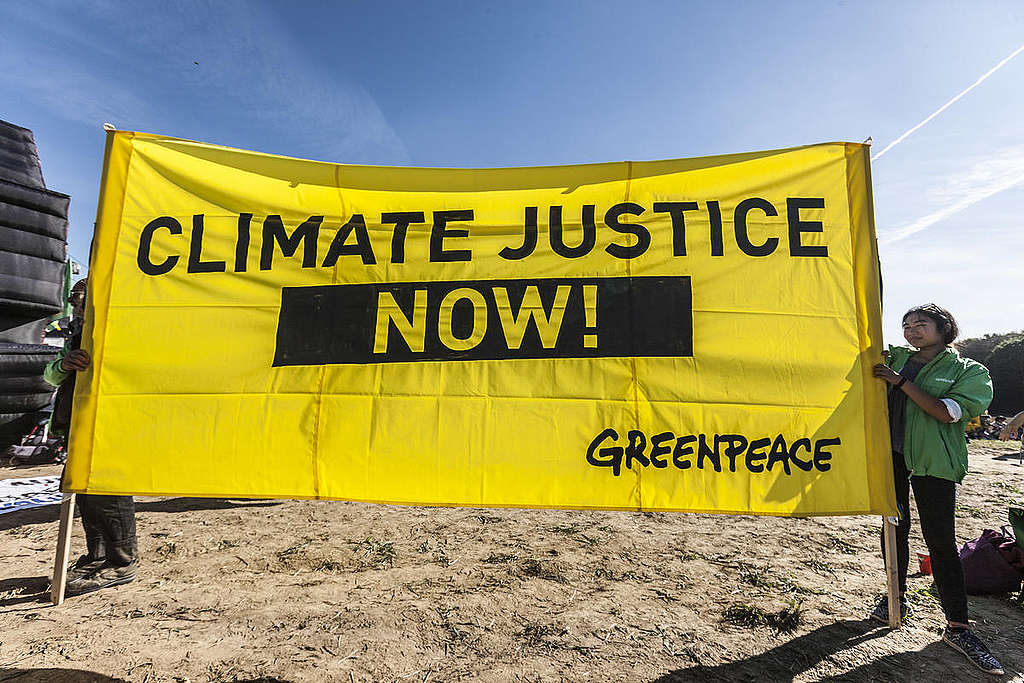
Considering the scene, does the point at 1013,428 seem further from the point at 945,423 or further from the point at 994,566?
the point at 994,566

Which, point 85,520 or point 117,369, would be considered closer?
point 117,369

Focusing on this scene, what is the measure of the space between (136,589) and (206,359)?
6.59ft

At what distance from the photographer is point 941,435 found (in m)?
3.15

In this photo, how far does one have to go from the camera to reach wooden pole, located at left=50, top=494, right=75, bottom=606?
131 inches

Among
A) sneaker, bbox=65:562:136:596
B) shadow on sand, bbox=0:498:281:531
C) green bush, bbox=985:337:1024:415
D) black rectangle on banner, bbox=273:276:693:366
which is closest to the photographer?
black rectangle on banner, bbox=273:276:693:366

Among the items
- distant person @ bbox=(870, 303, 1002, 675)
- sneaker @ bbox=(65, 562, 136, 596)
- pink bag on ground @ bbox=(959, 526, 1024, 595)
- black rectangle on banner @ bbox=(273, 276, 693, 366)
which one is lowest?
sneaker @ bbox=(65, 562, 136, 596)

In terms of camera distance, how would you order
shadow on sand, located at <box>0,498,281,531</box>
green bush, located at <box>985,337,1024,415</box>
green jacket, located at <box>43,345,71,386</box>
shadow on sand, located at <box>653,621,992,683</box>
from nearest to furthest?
1. shadow on sand, located at <box>653,621,992,683</box>
2. green jacket, located at <box>43,345,71,386</box>
3. shadow on sand, located at <box>0,498,281,531</box>
4. green bush, located at <box>985,337,1024,415</box>

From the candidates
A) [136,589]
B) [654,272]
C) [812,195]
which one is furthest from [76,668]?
[812,195]

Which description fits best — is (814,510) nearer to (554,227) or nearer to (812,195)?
(812,195)

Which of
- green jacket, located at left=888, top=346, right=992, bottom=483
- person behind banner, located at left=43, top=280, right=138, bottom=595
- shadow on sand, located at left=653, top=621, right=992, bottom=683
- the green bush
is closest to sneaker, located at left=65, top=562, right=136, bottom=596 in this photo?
person behind banner, located at left=43, top=280, right=138, bottom=595

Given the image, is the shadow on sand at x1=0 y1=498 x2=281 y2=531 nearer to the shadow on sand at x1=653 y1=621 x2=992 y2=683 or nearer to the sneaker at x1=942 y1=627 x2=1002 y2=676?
the shadow on sand at x1=653 y1=621 x2=992 y2=683

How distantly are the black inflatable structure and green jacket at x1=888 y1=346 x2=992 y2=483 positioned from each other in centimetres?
948

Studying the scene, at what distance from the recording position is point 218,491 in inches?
128

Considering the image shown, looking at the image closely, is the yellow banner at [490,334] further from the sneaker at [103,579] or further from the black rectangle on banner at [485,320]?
the sneaker at [103,579]
